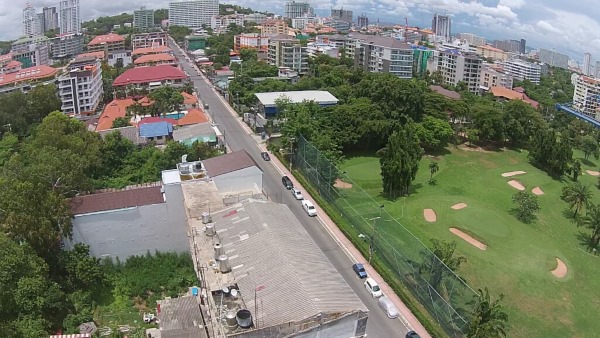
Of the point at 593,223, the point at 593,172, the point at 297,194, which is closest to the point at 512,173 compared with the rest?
the point at 593,172

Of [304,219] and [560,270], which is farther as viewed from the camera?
[304,219]

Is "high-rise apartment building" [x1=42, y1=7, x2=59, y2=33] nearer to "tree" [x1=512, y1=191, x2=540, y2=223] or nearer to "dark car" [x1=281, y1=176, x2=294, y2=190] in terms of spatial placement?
"dark car" [x1=281, y1=176, x2=294, y2=190]

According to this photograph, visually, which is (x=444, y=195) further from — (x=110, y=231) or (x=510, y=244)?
(x=110, y=231)

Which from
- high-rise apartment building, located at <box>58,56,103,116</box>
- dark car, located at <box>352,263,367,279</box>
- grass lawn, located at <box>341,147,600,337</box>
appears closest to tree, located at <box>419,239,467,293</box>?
grass lawn, located at <box>341,147,600,337</box>

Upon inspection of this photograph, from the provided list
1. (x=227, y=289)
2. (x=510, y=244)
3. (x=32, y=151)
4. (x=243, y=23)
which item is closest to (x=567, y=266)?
(x=510, y=244)

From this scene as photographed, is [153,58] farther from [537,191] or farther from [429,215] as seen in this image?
[537,191]
